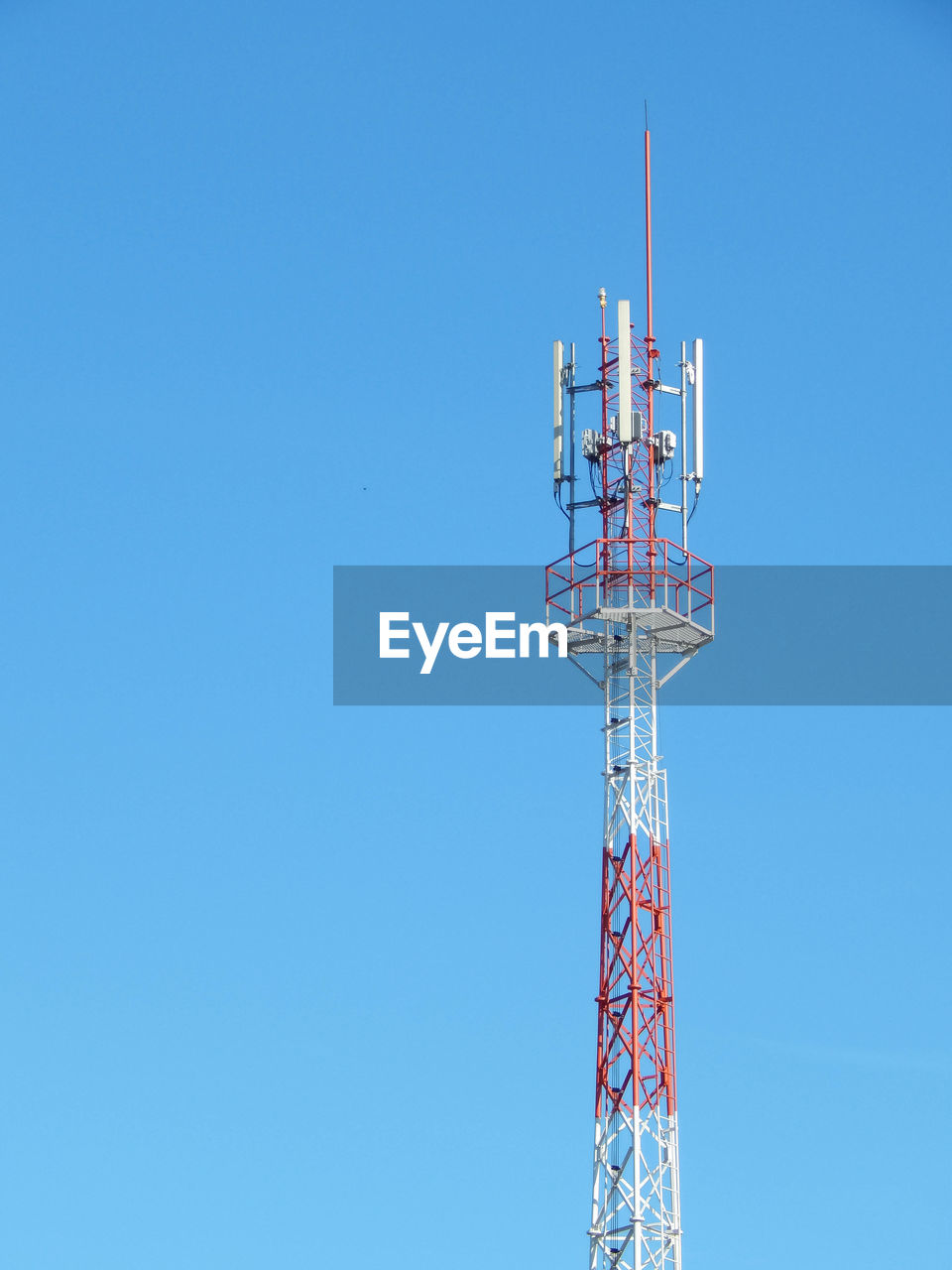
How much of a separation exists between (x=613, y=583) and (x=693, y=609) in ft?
8.95

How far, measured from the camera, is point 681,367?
126m

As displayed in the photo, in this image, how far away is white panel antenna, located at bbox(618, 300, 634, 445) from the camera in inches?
4862

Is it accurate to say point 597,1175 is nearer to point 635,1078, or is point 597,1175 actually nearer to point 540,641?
point 635,1078

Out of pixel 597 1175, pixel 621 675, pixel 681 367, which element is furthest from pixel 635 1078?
pixel 681 367

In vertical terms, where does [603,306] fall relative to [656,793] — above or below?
above

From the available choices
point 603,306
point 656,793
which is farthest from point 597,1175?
point 603,306

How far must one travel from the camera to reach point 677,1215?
11756cm

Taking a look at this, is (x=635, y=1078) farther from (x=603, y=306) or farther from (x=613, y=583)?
(x=603, y=306)

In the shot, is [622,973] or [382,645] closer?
[622,973]

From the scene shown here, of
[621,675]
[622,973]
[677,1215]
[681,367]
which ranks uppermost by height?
[681,367]

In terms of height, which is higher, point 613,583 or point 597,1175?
point 613,583

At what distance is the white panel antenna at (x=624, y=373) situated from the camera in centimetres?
12350

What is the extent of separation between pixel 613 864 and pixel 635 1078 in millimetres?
7070

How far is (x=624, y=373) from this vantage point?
124m
